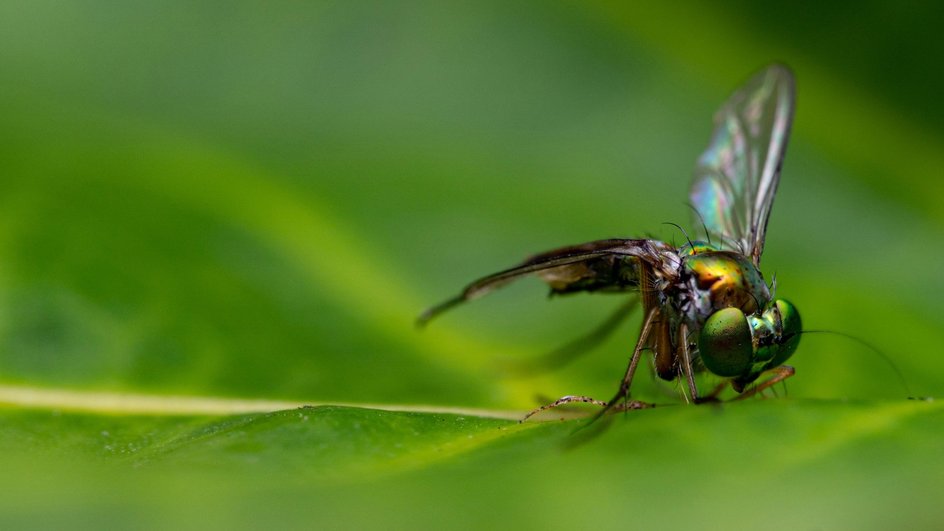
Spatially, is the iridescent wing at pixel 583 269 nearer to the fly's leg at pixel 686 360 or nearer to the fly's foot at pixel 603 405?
the fly's leg at pixel 686 360

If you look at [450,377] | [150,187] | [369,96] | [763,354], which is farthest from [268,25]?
[763,354]

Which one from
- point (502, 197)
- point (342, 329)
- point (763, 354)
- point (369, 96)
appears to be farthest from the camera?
point (369, 96)

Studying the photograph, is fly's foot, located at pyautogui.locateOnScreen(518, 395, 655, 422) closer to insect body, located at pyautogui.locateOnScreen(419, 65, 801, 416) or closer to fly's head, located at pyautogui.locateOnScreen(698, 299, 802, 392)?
insect body, located at pyautogui.locateOnScreen(419, 65, 801, 416)

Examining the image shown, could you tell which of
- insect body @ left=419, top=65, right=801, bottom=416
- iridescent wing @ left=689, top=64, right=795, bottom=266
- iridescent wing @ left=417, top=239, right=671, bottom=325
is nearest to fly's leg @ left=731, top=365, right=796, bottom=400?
insect body @ left=419, top=65, right=801, bottom=416

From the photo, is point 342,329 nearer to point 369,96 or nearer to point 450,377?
point 450,377

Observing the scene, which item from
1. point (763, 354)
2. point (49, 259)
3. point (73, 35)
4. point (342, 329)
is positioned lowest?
point (763, 354)

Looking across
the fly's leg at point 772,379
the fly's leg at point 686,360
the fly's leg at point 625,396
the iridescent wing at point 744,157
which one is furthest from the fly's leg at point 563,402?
the iridescent wing at point 744,157

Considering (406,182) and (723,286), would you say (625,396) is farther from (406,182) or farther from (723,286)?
(406,182)
